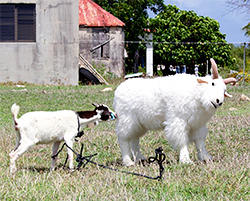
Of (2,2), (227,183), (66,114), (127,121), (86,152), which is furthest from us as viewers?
(2,2)

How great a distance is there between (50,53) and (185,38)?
62.0 feet

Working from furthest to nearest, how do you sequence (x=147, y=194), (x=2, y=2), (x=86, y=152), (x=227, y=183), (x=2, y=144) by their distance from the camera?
(x=2, y=2), (x=2, y=144), (x=86, y=152), (x=227, y=183), (x=147, y=194)

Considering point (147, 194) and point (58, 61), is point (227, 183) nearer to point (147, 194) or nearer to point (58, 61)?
point (147, 194)

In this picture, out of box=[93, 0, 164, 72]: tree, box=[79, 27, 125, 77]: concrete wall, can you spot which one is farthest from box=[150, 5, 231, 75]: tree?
box=[79, 27, 125, 77]: concrete wall

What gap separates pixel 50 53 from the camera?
20500 mm

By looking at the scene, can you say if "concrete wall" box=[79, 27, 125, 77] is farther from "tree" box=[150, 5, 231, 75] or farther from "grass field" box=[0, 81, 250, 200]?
"grass field" box=[0, 81, 250, 200]

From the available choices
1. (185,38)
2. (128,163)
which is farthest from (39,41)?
(185,38)

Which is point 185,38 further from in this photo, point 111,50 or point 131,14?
point 111,50

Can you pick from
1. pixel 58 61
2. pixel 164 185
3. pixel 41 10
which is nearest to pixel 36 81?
pixel 58 61

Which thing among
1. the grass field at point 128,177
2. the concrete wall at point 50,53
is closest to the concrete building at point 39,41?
the concrete wall at point 50,53

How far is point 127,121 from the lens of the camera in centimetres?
538

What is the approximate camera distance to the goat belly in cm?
458

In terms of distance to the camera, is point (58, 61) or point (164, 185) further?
point (58, 61)

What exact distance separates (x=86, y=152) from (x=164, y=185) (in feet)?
7.09
